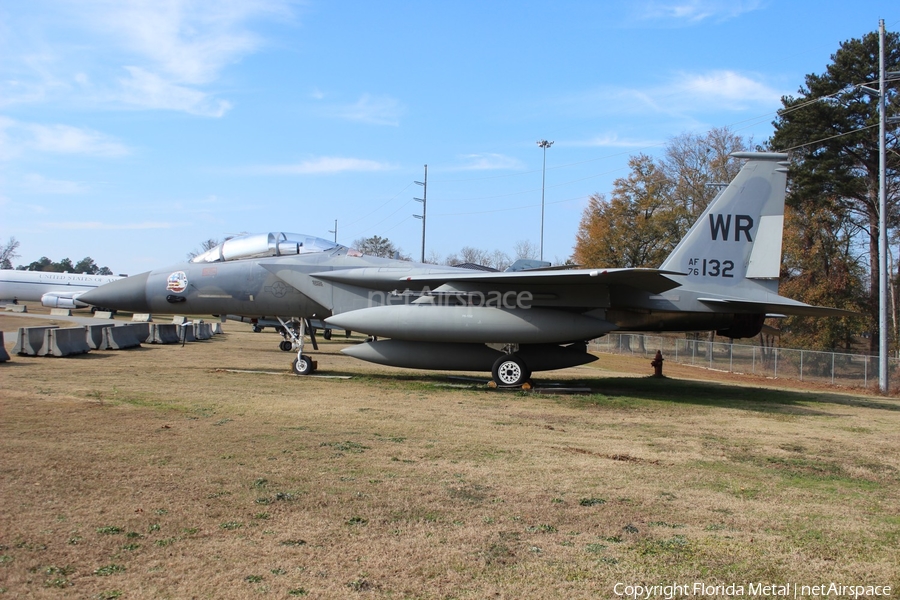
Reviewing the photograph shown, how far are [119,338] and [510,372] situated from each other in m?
12.9

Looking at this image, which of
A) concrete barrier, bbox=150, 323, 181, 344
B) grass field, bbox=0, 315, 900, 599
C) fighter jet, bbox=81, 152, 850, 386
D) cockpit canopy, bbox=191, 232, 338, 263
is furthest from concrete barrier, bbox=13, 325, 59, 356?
concrete barrier, bbox=150, 323, 181, 344

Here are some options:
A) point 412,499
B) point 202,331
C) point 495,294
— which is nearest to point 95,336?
point 202,331

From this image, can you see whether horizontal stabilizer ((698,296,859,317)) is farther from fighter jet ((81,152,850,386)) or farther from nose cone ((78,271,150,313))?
nose cone ((78,271,150,313))

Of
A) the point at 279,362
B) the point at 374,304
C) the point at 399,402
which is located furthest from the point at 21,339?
the point at 399,402

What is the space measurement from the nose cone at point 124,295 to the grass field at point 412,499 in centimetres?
507

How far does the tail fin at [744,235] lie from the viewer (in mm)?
14516

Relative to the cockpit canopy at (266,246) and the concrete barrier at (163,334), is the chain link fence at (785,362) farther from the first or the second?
the concrete barrier at (163,334)

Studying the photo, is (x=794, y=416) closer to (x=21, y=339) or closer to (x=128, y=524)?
(x=128, y=524)

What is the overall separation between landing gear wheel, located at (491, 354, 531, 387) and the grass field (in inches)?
117

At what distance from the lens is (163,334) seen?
24.2 metres

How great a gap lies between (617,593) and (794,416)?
9.51 metres

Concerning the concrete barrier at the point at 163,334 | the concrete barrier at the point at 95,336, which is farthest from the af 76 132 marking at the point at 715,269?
the concrete barrier at the point at 163,334

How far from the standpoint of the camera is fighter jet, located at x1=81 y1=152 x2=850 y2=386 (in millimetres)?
13461

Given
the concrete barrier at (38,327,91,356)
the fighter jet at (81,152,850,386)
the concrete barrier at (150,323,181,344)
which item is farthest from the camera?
the concrete barrier at (150,323,181,344)
